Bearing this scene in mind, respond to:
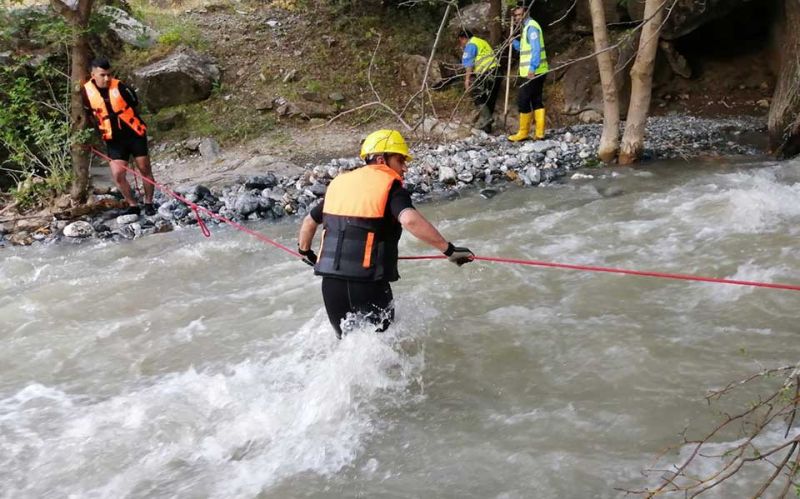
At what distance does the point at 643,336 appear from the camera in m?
4.21

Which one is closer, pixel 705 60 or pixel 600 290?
pixel 600 290

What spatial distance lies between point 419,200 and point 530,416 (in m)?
4.71

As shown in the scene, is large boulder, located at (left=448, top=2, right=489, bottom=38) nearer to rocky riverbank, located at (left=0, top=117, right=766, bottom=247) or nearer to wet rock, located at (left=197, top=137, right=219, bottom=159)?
rocky riverbank, located at (left=0, top=117, right=766, bottom=247)

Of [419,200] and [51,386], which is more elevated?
[419,200]

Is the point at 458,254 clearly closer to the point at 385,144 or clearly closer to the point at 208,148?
the point at 385,144

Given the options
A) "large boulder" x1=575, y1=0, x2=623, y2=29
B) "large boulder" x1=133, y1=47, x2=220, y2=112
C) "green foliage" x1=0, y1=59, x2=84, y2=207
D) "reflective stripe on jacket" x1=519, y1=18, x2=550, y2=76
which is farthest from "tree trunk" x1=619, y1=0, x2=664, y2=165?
"large boulder" x1=133, y1=47, x2=220, y2=112

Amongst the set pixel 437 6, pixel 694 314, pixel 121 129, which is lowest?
pixel 694 314

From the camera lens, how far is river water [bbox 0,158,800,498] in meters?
3.19

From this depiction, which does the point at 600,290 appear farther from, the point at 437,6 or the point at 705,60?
the point at 437,6

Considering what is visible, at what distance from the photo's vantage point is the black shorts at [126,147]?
733cm

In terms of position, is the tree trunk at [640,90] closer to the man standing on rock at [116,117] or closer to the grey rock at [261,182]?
the grey rock at [261,182]

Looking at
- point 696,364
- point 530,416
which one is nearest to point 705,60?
point 696,364

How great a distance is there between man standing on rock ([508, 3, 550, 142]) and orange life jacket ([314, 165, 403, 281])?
5826 mm

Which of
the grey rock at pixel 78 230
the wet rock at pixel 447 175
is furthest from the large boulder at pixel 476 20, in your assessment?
the grey rock at pixel 78 230
